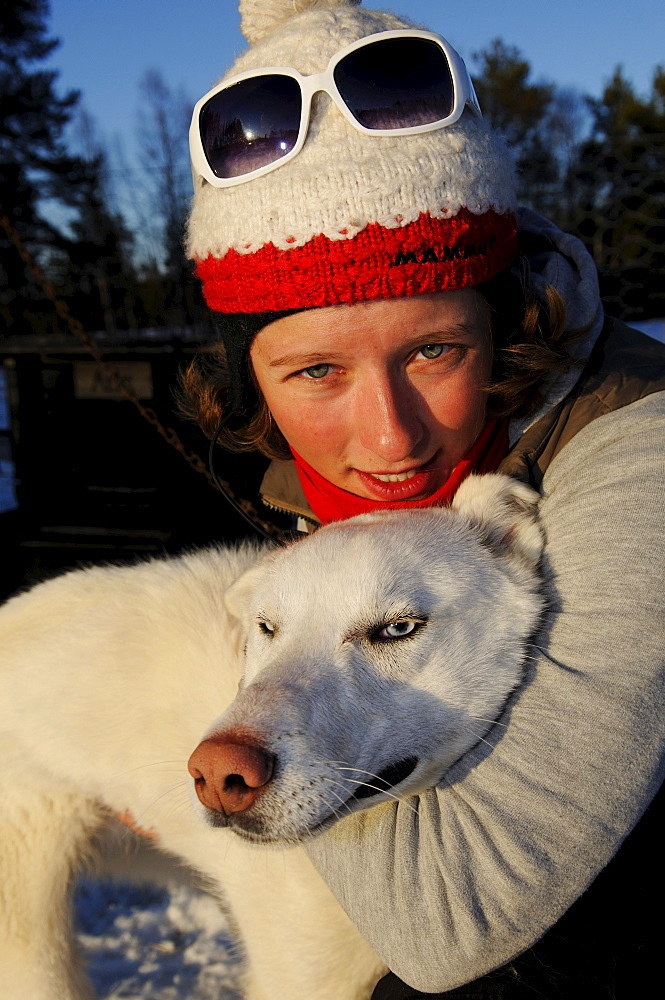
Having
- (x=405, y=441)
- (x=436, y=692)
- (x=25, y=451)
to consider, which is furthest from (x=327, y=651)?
(x=25, y=451)

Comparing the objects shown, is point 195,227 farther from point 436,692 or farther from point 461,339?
point 436,692

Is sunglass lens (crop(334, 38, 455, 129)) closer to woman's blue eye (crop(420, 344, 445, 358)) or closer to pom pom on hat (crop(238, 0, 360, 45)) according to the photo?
pom pom on hat (crop(238, 0, 360, 45))

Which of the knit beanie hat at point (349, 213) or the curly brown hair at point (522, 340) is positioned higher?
the knit beanie hat at point (349, 213)

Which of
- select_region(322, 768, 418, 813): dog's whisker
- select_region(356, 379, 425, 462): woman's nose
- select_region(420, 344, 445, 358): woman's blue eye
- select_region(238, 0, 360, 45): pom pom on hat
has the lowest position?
select_region(322, 768, 418, 813): dog's whisker

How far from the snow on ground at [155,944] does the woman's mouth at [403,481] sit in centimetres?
181

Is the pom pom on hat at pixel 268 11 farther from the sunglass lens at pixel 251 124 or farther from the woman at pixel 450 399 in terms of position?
the sunglass lens at pixel 251 124

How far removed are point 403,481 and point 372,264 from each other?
50 cm

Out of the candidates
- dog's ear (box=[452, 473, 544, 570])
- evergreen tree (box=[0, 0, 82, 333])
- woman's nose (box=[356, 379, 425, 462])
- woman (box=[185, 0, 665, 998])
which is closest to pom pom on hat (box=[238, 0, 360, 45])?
woman (box=[185, 0, 665, 998])

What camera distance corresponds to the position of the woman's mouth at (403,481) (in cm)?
168

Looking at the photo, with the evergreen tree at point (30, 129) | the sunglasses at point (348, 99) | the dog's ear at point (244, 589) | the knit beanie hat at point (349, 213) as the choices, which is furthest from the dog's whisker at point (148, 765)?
the evergreen tree at point (30, 129)

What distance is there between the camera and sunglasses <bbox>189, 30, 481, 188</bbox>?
4.73 feet

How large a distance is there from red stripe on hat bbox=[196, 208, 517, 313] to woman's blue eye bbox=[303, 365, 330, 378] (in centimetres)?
15

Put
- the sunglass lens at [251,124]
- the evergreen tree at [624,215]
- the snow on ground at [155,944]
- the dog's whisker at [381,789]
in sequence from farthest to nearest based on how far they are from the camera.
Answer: the evergreen tree at [624,215] → the snow on ground at [155,944] → the sunglass lens at [251,124] → the dog's whisker at [381,789]

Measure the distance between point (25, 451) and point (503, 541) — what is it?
132 inches
